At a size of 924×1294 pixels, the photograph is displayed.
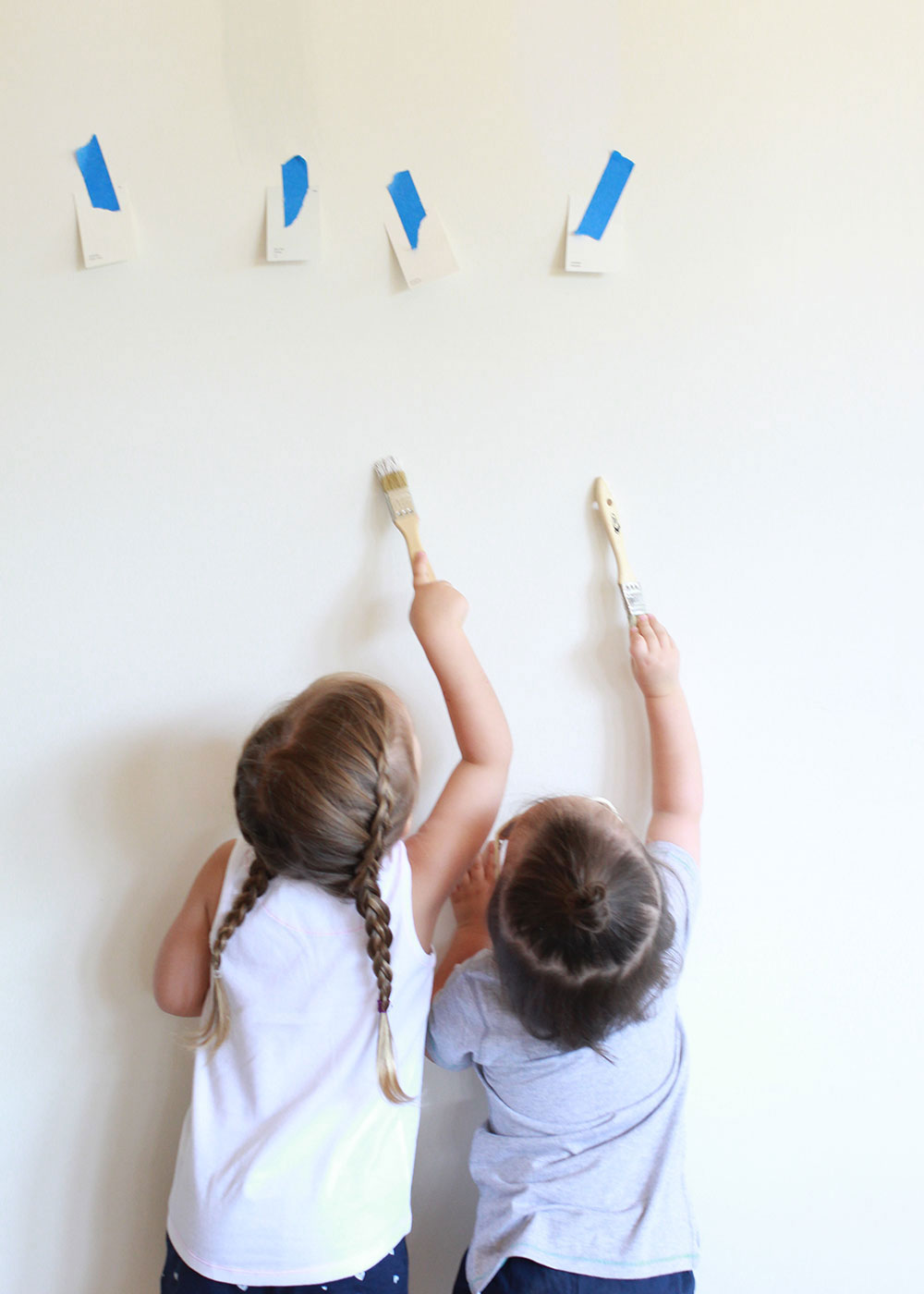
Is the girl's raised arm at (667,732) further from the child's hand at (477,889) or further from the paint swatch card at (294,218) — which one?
the paint swatch card at (294,218)

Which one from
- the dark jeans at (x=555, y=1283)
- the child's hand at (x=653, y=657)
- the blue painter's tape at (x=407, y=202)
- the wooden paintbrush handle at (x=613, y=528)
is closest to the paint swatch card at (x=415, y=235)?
the blue painter's tape at (x=407, y=202)

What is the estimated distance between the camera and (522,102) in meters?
1.01

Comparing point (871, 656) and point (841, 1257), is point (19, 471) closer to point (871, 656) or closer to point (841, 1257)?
point (871, 656)

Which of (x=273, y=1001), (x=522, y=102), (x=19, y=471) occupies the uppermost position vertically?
(x=522, y=102)

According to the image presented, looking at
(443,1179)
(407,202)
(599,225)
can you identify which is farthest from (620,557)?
(443,1179)

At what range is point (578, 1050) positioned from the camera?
2.86 feet

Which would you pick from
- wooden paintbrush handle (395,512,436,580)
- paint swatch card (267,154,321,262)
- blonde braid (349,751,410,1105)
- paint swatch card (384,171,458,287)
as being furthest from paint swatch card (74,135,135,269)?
blonde braid (349,751,410,1105)

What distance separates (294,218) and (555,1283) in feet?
3.99

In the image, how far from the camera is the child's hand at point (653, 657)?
101cm

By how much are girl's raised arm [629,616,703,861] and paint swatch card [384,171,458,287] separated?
1.63ft

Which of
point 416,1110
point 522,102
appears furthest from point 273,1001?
point 522,102

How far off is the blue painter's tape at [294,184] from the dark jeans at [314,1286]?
119 centimetres

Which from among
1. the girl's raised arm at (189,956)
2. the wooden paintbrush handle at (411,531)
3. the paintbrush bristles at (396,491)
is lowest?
the girl's raised arm at (189,956)

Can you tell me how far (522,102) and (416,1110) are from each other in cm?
118
